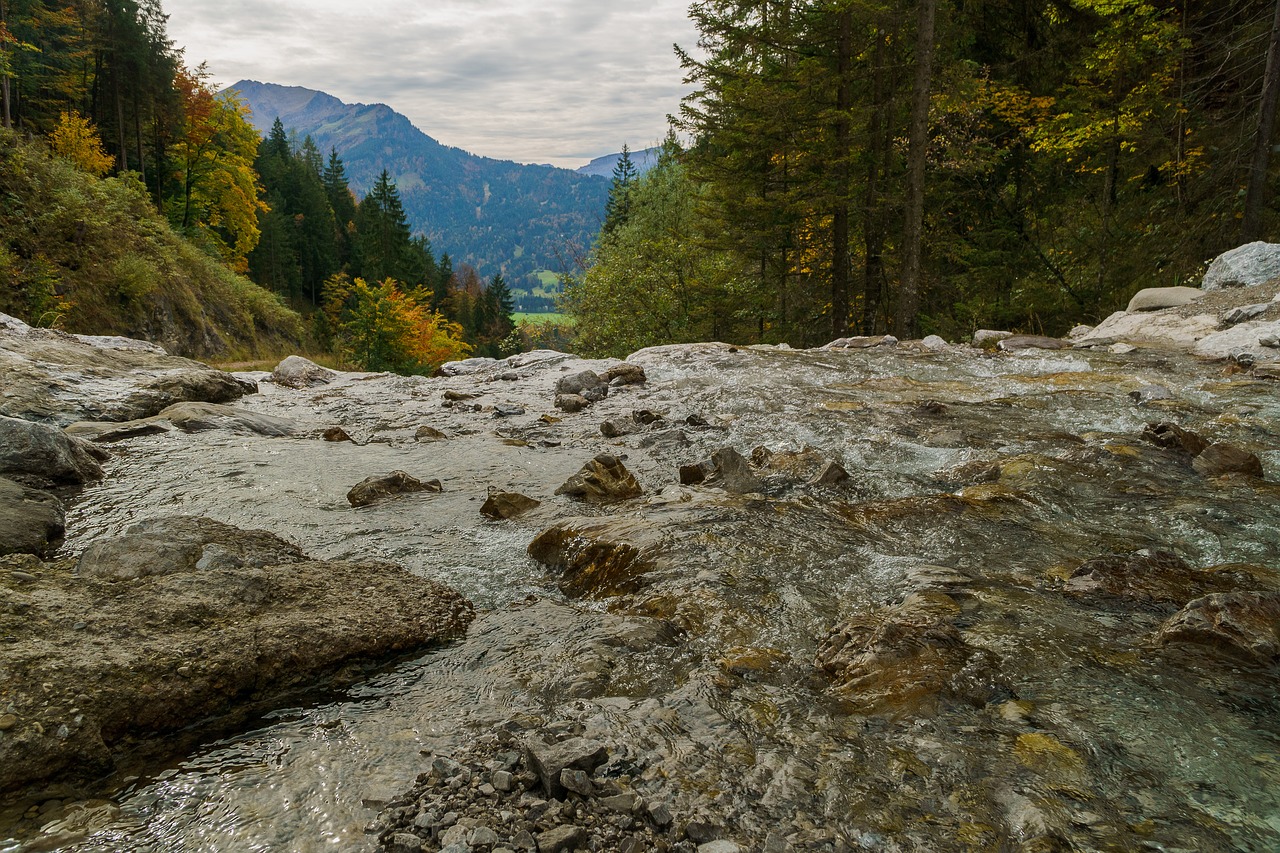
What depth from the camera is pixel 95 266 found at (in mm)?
18391

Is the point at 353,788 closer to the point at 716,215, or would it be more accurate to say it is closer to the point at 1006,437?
the point at 1006,437

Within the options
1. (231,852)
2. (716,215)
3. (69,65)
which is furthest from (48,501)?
(69,65)

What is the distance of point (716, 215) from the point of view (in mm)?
19344

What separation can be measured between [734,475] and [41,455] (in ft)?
22.1

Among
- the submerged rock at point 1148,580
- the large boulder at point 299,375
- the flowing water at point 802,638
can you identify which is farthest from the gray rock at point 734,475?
the large boulder at point 299,375

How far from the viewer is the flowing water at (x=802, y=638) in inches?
93.0

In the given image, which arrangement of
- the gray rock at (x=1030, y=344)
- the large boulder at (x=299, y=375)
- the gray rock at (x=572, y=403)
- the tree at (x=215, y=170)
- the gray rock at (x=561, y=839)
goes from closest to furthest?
1. the gray rock at (x=561, y=839)
2. the gray rock at (x=572, y=403)
3. the gray rock at (x=1030, y=344)
4. the large boulder at (x=299, y=375)
5. the tree at (x=215, y=170)

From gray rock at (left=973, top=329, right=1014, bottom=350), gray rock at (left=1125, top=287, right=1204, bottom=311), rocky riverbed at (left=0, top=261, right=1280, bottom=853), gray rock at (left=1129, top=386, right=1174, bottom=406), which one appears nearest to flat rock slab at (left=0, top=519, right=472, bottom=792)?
rocky riverbed at (left=0, top=261, right=1280, bottom=853)

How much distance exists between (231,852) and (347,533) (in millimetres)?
3504

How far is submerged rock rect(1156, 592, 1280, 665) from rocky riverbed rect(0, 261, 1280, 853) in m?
0.02

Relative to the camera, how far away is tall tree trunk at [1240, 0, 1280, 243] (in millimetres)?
14492

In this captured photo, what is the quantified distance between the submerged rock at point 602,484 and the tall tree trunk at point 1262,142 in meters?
18.2

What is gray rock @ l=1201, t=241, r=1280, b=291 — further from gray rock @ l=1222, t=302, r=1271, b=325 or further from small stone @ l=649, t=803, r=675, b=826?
small stone @ l=649, t=803, r=675, b=826

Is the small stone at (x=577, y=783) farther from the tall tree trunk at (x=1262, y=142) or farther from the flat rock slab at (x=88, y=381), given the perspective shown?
the tall tree trunk at (x=1262, y=142)
